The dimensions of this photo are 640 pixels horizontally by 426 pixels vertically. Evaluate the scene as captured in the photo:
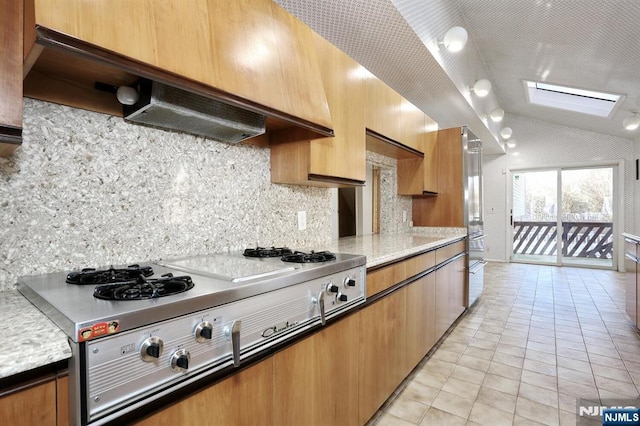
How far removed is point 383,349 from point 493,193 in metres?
6.62

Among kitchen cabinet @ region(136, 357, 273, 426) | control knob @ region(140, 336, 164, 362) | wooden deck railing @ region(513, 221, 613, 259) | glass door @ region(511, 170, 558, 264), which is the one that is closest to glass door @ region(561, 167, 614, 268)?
wooden deck railing @ region(513, 221, 613, 259)

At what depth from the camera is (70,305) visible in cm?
74

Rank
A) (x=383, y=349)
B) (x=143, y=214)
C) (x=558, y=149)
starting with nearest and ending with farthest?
(x=143, y=214)
(x=383, y=349)
(x=558, y=149)

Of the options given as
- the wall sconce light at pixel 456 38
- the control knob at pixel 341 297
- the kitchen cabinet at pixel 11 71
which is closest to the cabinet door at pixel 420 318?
the control knob at pixel 341 297

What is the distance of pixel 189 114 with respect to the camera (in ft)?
4.19

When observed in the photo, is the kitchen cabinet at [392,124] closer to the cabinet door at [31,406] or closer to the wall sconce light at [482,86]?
the wall sconce light at [482,86]

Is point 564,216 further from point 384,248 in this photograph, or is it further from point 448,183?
point 384,248

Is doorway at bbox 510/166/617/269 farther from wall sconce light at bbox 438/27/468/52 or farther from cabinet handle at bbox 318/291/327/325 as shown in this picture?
cabinet handle at bbox 318/291/327/325

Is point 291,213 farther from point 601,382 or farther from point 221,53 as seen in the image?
point 601,382

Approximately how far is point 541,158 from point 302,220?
669 cm

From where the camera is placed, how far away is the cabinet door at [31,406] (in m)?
0.57

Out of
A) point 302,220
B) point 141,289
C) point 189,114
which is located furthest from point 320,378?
point 189,114

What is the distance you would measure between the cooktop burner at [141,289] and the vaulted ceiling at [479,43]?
78.9 inches

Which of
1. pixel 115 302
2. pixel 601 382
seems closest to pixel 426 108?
pixel 601 382
